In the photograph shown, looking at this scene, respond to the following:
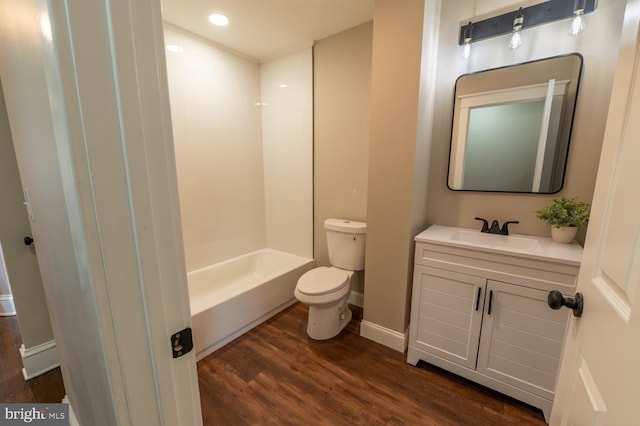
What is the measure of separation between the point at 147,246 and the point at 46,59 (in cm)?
36

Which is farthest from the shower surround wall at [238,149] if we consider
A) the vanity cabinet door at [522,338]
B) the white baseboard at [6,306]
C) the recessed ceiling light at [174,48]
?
the vanity cabinet door at [522,338]

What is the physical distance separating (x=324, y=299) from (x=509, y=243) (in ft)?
3.98

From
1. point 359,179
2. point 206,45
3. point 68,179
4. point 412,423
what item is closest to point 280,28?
point 206,45

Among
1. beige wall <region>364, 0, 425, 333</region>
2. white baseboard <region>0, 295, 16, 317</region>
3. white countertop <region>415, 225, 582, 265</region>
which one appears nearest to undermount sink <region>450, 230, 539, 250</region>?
white countertop <region>415, 225, 582, 265</region>

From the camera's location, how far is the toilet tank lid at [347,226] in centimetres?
212

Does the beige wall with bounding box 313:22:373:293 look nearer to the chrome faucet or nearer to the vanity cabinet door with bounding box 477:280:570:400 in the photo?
the chrome faucet

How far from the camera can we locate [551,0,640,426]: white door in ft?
1.45

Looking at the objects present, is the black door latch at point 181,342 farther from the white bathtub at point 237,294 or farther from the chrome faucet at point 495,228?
the chrome faucet at point 495,228

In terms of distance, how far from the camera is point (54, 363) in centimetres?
164

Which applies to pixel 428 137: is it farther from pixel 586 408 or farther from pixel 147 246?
pixel 147 246

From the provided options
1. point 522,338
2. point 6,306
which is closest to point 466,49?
point 522,338

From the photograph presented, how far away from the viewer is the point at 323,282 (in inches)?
76.5

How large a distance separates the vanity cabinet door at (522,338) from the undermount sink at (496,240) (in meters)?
0.22

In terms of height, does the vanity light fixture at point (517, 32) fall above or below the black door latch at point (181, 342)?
above
